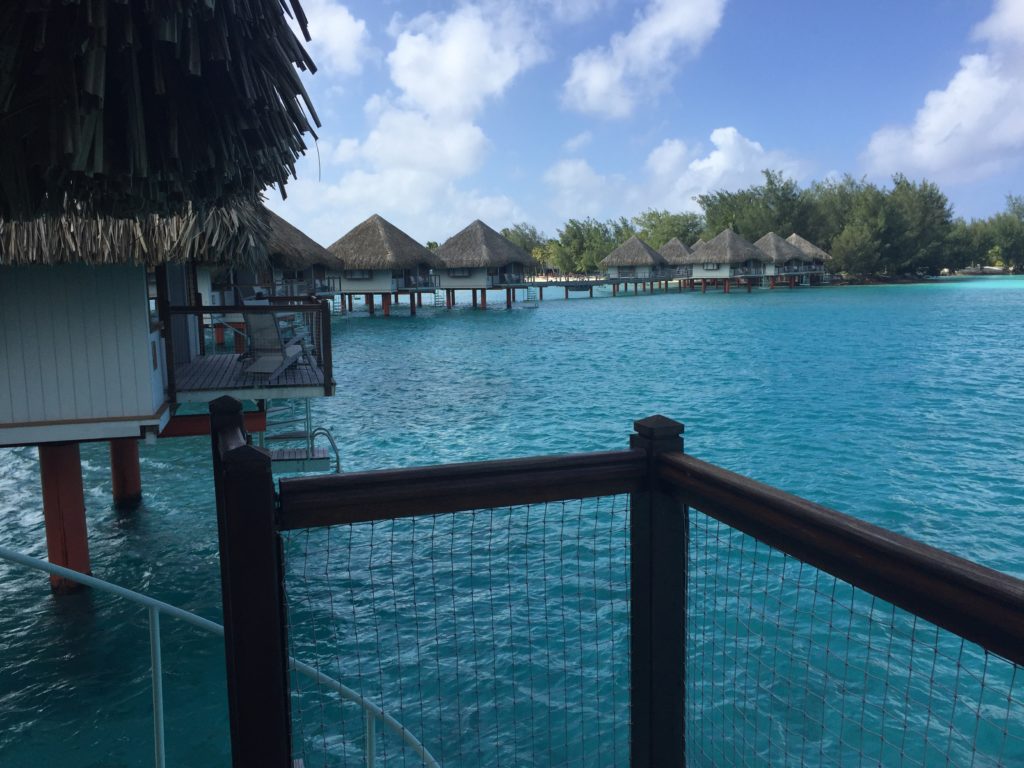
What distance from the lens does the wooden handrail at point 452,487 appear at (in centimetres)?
165

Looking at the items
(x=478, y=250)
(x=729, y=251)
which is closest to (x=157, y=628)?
(x=478, y=250)

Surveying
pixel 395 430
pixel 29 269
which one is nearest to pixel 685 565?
pixel 29 269

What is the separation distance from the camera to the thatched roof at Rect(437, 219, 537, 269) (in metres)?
48.5

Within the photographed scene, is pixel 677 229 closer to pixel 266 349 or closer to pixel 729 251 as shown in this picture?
pixel 729 251

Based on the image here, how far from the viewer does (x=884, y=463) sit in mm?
13555

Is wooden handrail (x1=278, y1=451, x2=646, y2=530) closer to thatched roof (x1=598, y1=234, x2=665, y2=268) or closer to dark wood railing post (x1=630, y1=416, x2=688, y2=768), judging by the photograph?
dark wood railing post (x1=630, y1=416, x2=688, y2=768)

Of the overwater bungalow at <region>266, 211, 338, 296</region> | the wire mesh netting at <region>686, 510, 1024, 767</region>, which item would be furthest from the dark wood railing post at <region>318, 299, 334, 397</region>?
the overwater bungalow at <region>266, 211, 338, 296</region>

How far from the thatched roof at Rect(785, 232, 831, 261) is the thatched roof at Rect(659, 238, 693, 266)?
9482mm

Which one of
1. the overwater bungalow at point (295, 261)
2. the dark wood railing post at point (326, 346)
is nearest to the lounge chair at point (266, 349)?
the dark wood railing post at point (326, 346)

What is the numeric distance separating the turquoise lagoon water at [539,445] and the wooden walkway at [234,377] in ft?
6.45

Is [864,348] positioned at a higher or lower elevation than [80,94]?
lower

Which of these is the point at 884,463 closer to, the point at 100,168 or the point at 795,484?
the point at 795,484

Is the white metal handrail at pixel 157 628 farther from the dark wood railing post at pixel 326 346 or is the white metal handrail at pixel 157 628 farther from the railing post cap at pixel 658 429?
the dark wood railing post at pixel 326 346

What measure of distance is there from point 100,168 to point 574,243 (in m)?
93.9
